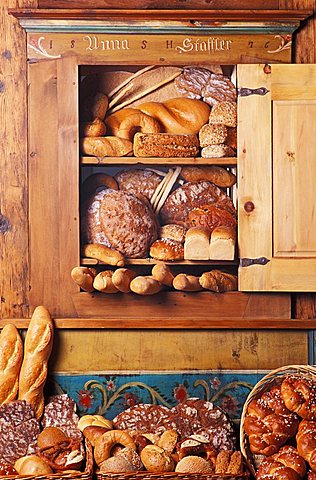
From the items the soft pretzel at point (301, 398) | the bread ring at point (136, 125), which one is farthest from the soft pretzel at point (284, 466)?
the bread ring at point (136, 125)

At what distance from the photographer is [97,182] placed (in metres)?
3.79

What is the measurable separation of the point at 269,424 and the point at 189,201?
105 centimetres

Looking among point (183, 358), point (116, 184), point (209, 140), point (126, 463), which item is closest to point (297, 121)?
point (209, 140)

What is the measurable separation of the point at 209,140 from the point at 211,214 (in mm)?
325

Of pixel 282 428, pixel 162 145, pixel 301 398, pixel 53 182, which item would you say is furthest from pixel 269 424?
pixel 53 182

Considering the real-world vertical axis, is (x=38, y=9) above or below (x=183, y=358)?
above

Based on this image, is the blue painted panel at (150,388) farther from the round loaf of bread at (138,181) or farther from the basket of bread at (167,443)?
the round loaf of bread at (138,181)

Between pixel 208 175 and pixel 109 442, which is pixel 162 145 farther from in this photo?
pixel 109 442

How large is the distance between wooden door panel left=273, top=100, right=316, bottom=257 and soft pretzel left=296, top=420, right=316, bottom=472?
0.74 meters

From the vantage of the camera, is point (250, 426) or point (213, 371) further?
point (213, 371)

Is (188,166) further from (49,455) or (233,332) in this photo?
(49,455)

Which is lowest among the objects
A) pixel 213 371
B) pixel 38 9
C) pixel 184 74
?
pixel 213 371

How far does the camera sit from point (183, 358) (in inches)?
148

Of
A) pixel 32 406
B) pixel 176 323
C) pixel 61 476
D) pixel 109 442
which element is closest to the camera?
pixel 61 476
